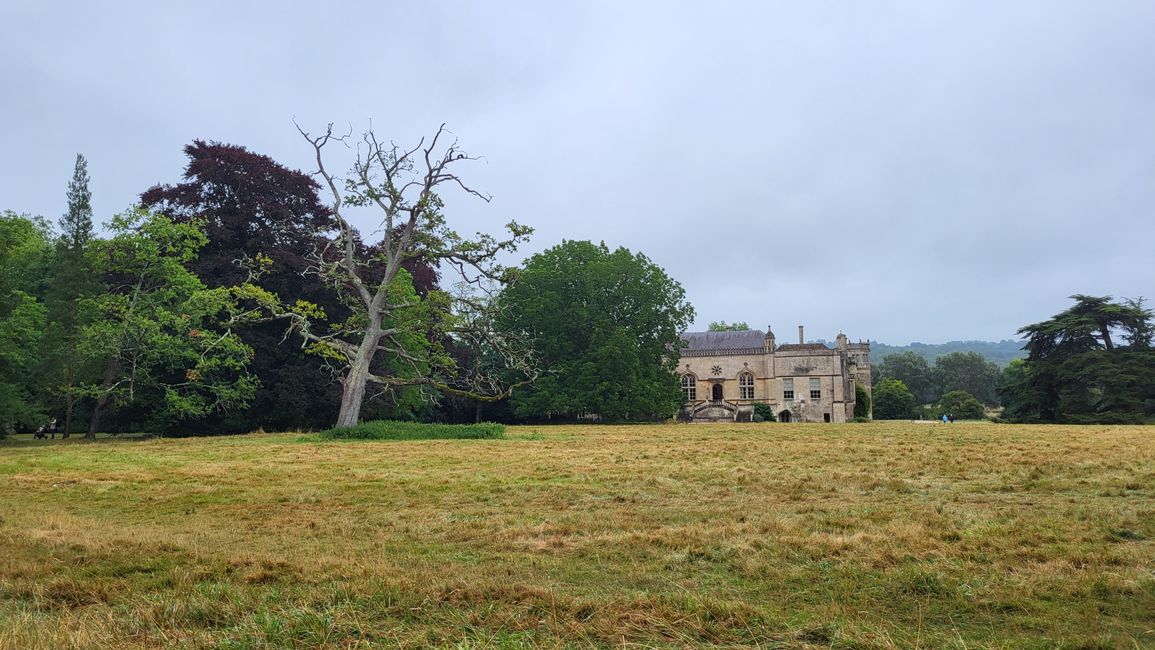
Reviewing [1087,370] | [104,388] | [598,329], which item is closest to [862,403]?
[1087,370]

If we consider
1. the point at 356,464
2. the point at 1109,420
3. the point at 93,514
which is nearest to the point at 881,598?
the point at 93,514

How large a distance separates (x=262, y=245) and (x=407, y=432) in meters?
12.7

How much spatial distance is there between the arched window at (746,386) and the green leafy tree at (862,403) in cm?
1066

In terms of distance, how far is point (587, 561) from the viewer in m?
4.68

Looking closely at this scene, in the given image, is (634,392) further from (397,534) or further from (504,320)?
(397,534)

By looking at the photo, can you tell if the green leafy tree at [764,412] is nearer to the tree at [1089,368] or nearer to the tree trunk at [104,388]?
the tree at [1089,368]

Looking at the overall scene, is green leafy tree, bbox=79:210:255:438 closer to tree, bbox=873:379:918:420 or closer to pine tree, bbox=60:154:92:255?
pine tree, bbox=60:154:92:255

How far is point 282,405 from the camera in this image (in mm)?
26766

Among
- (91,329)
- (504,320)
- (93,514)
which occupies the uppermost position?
(504,320)

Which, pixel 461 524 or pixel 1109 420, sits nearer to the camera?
pixel 461 524

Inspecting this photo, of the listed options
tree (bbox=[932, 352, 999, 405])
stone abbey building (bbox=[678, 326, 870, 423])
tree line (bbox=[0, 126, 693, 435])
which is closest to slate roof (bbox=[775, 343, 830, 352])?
stone abbey building (bbox=[678, 326, 870, 423])

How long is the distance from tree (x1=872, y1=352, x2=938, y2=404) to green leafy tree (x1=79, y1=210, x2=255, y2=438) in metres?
83.2

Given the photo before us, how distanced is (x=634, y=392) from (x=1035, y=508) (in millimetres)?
33717

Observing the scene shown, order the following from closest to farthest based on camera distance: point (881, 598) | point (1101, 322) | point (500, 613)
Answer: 1. point (500, 613)
2. point (881, 598)
3. point (1101, 322)
